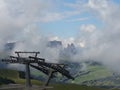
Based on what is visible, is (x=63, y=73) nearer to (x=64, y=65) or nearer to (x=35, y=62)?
(x=64, y=65)

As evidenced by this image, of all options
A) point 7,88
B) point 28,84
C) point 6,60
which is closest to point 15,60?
point 6,60

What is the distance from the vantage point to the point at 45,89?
1561 inches

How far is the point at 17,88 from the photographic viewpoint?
1692 inches

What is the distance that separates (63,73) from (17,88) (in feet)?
25.3

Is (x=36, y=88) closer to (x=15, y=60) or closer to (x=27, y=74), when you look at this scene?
(x=27, y=74)

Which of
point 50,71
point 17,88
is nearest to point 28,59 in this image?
point 50,71

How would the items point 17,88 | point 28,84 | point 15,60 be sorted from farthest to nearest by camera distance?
point 17,88 < point 28,84 < point 15,60

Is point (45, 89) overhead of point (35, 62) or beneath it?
beneath

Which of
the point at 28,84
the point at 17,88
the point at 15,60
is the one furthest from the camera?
the point at 17,88

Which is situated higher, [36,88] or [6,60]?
[6,60]

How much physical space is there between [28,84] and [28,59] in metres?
3.91

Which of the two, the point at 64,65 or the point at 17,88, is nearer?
the point at 64,65

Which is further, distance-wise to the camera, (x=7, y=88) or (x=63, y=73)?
(x=7, y=88)

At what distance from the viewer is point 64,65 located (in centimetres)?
3803
